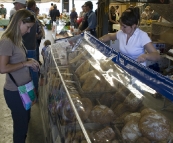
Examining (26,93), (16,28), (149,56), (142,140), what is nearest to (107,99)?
(142,140)

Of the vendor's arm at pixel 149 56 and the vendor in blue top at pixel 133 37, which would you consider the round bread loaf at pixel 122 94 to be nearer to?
the vendor's arm at pixel 149 56

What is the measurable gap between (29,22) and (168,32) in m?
2.92

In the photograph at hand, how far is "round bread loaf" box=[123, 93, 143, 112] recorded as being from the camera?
4.34ft

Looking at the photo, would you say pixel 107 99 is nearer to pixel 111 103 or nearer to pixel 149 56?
pixel 111 103

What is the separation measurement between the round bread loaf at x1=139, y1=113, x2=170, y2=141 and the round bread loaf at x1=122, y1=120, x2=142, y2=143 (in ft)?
0.11

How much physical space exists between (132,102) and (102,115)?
0.63 ft

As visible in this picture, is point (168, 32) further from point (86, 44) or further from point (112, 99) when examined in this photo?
point (112, 99)

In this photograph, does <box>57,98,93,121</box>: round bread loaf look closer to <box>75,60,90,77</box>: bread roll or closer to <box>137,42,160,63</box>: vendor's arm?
<box>75,60,90,77</box>: bread roll

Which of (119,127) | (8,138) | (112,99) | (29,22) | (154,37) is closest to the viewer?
(119,127)

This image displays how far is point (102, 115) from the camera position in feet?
4.53

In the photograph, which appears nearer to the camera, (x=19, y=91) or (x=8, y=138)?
(x=19, y=91)

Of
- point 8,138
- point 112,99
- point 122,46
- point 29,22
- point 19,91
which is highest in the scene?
point 29,22

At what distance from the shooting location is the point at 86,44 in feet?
7.86

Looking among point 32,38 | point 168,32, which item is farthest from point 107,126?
point 168,32
